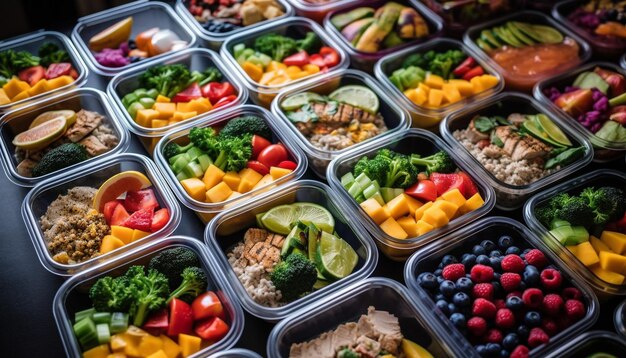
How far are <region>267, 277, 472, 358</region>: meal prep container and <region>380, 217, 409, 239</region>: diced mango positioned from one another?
0.22 meters

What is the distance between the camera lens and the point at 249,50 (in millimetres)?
3312

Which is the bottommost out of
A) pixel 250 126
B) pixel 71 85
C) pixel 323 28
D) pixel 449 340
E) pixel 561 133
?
pixel 449 340

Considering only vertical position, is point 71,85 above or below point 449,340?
above

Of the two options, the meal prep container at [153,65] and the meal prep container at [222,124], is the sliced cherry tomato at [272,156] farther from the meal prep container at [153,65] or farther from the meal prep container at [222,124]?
the meal prep container at [153,65]

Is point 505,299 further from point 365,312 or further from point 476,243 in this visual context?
point 365,312

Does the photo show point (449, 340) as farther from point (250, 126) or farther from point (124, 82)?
point (124, 82)

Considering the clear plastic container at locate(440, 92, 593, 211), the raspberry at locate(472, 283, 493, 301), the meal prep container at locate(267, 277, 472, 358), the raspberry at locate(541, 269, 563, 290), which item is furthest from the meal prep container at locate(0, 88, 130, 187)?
the raspberry at locate(541, 269, 563, 290)

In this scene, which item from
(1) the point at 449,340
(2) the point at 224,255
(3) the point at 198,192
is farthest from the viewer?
(3) the point at 198,192

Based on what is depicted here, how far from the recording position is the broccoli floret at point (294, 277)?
2273 millimetres

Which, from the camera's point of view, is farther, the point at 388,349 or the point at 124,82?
the point at 124,82

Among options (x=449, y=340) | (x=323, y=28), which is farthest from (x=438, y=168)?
(x=323, y=28)

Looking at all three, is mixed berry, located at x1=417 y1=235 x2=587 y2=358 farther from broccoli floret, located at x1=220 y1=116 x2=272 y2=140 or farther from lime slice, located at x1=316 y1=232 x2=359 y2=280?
broccoli floret, located at x1=220 y1=116 x2=272 y2=140

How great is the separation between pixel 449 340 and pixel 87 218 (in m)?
1.54

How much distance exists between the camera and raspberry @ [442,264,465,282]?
2.32m
